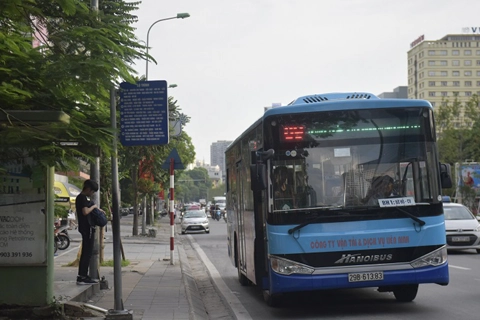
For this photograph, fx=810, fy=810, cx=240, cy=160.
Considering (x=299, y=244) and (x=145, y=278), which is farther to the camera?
(x=145, y=278)

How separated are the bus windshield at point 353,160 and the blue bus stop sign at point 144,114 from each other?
1.63 metres

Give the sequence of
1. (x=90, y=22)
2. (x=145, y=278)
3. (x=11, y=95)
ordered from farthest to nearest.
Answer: (x=145, y=278) → (x=90, y=22) → (x=11, y=95)

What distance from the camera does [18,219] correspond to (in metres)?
10.4

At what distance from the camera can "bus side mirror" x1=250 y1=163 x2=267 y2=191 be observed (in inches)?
442

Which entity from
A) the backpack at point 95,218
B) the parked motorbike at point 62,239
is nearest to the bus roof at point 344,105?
the backpack at point 95,218

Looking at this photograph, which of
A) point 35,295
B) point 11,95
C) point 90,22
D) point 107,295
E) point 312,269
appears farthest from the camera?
point 107,295

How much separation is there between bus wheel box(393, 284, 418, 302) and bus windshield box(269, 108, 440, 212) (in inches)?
69.6

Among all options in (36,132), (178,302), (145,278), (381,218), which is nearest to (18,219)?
(36,132)

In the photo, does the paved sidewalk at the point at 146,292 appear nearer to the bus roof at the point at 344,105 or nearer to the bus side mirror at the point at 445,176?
the bus roof at the point at 344,105

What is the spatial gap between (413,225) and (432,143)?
1210mm

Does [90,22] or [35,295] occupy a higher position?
[90,22]

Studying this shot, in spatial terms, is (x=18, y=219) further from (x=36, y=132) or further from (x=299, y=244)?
(x=299, y=244)

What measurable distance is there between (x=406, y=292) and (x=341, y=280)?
1960 millimetres

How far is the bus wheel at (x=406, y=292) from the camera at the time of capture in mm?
12500
